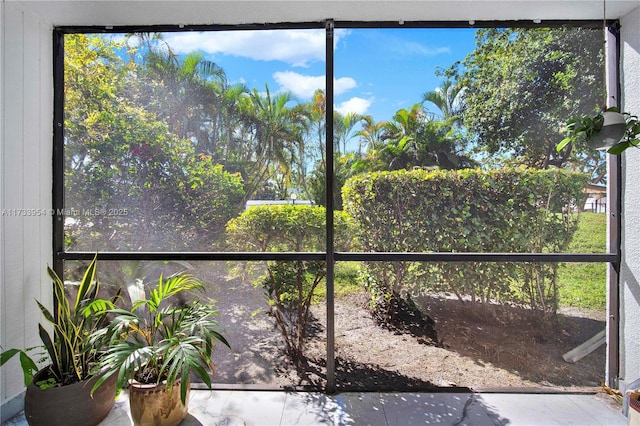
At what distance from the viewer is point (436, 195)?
2125mm

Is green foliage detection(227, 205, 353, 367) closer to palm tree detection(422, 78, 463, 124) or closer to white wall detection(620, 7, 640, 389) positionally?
palm tree detection(422, 78, 463, 124)

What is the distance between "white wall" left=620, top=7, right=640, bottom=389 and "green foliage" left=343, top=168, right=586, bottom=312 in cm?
28

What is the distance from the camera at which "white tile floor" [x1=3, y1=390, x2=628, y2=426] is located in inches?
71.4

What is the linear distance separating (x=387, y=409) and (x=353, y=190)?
4.54ft

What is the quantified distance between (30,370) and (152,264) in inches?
31.3

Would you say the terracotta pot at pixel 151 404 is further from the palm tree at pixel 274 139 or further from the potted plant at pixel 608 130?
the potted plant at pixel 608 130

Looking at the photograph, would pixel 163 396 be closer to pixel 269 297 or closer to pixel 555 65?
pixel 269 297

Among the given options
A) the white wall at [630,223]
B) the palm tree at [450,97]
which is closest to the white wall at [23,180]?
the palm tree at [450,97]

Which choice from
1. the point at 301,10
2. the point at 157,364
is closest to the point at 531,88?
the point at 301,10

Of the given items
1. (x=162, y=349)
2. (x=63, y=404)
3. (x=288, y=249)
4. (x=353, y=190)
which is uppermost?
(x=353, y=190)

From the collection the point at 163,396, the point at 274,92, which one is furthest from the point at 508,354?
the point at 274,92

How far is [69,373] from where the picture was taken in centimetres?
175

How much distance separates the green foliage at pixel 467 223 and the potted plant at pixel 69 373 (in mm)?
1678

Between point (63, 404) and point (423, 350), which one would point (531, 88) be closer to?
point (423, 350)
